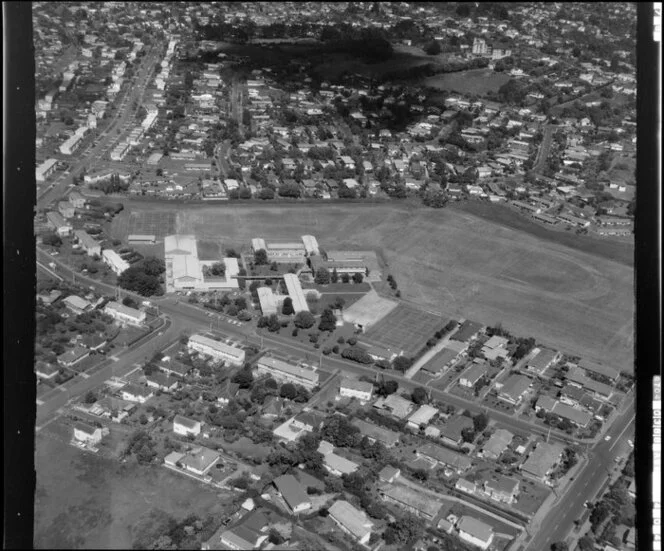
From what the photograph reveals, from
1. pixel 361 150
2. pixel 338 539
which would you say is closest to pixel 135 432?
pixel 338 539

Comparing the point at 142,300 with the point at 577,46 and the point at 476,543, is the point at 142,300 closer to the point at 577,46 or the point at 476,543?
the point at 476,543

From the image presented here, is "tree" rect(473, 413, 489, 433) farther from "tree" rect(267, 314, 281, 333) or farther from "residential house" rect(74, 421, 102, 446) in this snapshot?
"residential house" rect(74, 421, 102, 446)

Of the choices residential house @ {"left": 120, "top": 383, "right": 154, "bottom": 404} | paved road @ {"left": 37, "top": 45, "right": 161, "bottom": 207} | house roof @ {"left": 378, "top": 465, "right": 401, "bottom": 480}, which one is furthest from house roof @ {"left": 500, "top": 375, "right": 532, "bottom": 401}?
paved road @ {"left": 37, "top": 45, "right": 161, "bottom": 207}

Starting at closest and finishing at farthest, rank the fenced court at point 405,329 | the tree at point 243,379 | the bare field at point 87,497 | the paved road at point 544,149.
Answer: the bare field at point 87,497
the tree at point 243,379
the fenced court at point 405,329
the paved road at point 544,149

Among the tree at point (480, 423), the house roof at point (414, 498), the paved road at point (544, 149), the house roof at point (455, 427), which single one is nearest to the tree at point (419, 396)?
the house roof at point (455, 427)

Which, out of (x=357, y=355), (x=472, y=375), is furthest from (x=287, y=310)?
(x=472, y=375)

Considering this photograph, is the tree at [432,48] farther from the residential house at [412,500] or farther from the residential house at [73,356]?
the residential house at [412,500]
